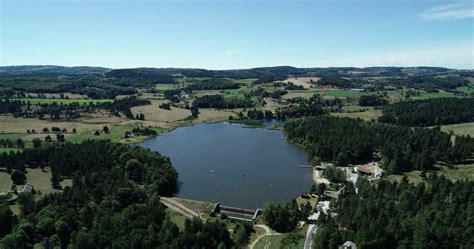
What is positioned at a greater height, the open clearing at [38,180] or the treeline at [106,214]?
the treeline at [106,214]

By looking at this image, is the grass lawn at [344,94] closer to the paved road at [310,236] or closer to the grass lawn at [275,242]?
the paved road at [310,236]

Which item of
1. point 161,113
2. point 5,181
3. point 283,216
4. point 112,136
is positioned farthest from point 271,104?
point 283,216

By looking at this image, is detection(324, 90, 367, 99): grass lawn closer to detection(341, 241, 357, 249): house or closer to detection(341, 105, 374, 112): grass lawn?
detection(341, 105, 374, 112): grass lawn

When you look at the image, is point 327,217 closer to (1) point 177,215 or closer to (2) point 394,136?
(1) point 177,215

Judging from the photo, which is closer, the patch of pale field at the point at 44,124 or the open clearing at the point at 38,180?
the open clearing at the point at 38,180

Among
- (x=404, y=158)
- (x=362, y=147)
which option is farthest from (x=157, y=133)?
(x=404, y=158)

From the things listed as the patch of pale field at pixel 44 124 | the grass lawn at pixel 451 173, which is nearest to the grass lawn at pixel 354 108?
the grass lawn at pixel 451 173

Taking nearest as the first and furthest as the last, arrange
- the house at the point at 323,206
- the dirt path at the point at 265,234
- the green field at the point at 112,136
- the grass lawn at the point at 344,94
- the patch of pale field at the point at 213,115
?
the dirt path at the point at 265,234 < the house at the point at 323,206 < the green field at the point at 112,136 < the patch of pale field at the point at 213,115 < the grass lawn at the point at 344,94
